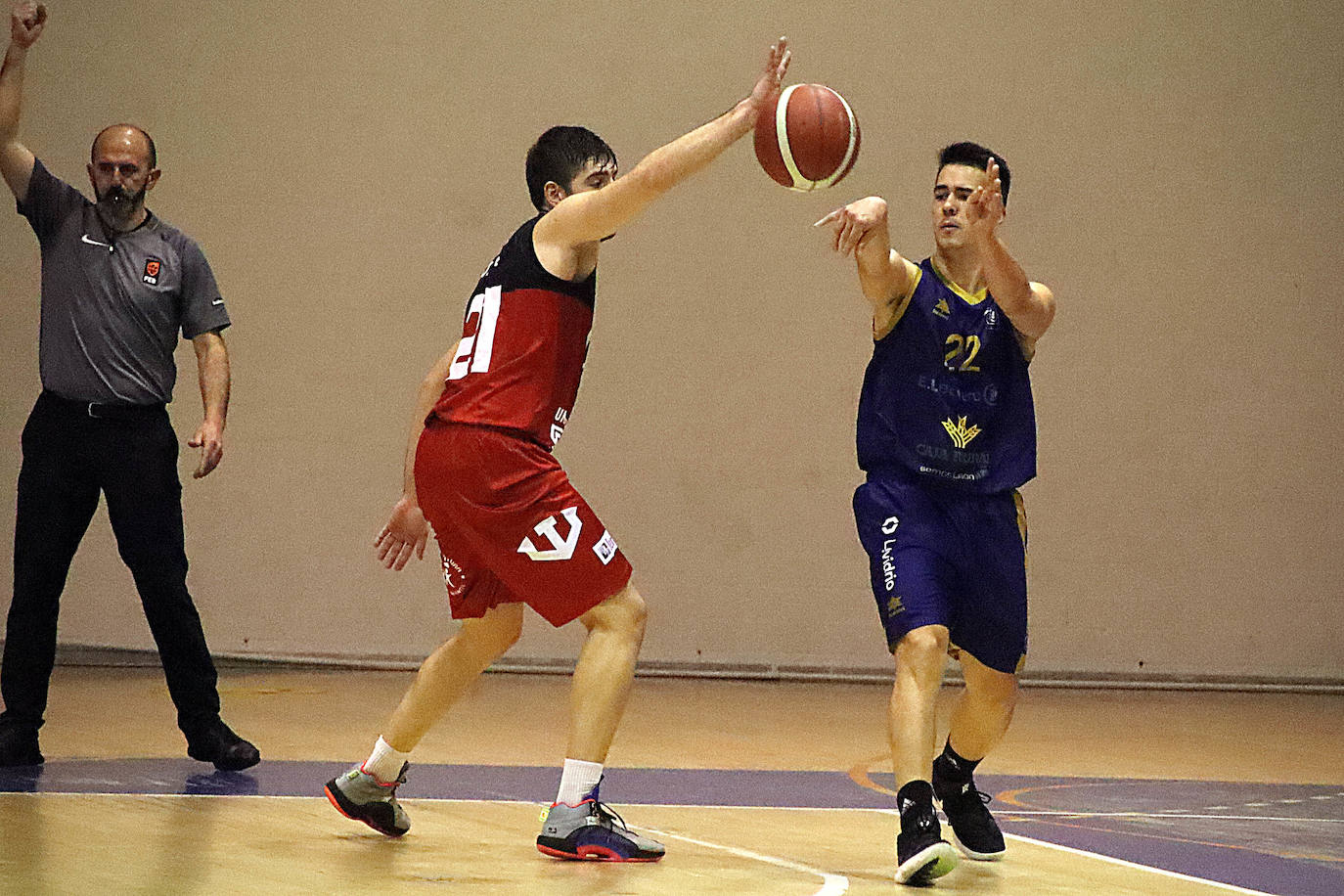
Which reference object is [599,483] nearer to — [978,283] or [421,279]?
[421,279]

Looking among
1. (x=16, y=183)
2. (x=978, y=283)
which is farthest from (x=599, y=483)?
(x=978, y=283)

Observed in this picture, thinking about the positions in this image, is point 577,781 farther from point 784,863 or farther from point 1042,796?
point 1042,796

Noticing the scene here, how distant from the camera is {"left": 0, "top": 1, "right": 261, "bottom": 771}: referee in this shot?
572 centimetres

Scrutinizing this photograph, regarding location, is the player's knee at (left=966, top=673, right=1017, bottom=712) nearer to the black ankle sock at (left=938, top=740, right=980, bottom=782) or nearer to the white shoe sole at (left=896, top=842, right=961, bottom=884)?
the black ankle sock at (left=938, top=740, right=980, bottom=782)

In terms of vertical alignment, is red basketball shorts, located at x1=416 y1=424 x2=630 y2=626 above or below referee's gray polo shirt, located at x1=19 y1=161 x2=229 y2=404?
below

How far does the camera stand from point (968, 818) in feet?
14.5

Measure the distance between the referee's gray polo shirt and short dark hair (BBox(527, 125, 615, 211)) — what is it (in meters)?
1.98

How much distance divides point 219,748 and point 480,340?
209 centimetres

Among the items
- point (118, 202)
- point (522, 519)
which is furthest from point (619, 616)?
point (118, 202)

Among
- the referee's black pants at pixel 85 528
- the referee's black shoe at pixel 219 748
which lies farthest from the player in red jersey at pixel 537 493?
the referee's black pants at pixel 85 528

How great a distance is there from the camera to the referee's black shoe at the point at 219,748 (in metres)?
5.64

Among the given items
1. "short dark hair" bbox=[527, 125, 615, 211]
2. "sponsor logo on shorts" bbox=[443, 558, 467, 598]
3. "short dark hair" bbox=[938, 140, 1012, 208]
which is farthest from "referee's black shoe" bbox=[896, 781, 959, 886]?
"short dark hair" bbox=[527, 125, 615, 211]

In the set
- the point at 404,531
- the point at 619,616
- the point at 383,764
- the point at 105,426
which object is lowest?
the point at 383,764

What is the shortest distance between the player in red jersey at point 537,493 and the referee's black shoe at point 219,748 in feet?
4.55
